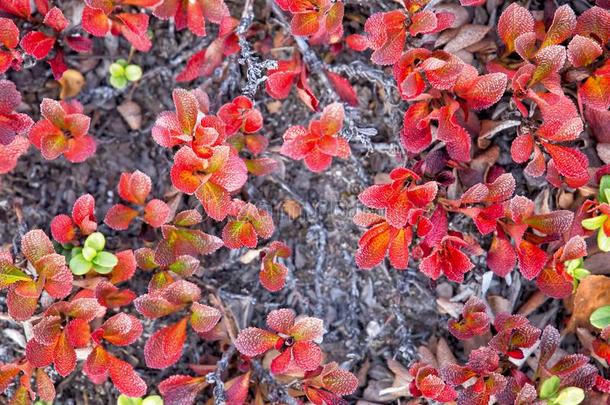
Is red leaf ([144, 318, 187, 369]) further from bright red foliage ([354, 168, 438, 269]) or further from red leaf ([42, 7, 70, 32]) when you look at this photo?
red leaf ([42, 7, 70, 32])

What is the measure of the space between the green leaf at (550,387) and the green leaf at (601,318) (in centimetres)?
19

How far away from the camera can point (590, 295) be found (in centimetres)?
189

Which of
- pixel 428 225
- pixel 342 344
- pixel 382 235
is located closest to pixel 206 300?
pixel 342 344

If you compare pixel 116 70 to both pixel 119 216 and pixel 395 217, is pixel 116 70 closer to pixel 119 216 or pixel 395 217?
pixel 119 216

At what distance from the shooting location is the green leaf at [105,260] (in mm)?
1813

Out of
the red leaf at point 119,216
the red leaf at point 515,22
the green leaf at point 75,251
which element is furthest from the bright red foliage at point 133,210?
the red leaf at point 515,22

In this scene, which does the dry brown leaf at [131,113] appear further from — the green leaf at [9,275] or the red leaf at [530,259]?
the red leaf at [530,259]

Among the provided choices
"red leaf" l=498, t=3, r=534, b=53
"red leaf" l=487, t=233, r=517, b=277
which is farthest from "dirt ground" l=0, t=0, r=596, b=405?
"red leaf" l=498, t=3, r=534, b=53

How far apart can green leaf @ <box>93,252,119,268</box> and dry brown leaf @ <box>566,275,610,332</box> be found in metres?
1.28

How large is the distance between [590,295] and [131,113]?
1452 millimetres

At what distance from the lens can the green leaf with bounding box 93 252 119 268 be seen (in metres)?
1.81

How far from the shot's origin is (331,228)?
6.70 ft


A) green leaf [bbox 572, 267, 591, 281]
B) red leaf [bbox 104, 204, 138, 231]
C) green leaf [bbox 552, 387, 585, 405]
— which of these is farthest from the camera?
red leaf [bbox 104, 204, 138, 231]

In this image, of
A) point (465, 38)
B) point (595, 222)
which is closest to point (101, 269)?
point (465, 38)
